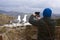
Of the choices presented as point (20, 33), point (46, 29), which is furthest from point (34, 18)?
point (20, 33)

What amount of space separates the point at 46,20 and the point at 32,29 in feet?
4.82

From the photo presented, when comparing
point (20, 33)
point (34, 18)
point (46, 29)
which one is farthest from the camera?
point (20, 33)

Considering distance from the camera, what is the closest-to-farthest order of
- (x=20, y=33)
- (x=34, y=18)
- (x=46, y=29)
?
(x=46, y=29) < (x=34, y=18) < (x=20, y=33)

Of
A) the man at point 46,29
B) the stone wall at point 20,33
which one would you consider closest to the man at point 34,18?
the stone wall at point 20,33

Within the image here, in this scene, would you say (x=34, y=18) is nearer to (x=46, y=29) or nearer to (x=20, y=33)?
(x=46, y=29)

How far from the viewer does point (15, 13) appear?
38.8ft

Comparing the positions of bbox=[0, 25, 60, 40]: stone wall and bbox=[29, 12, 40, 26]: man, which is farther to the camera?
bbox=[0, 25, 60, 40]: stone wall

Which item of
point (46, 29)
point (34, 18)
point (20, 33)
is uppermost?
point (34, 18)

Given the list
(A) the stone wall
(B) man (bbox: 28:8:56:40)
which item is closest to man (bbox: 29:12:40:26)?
(A) the stone wall

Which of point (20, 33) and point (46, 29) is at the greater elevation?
point (46, 29)

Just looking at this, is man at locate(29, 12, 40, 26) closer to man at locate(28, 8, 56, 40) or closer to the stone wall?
the stone wall

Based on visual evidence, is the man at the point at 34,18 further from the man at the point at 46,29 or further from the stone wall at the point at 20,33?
the man at the point at 46,29

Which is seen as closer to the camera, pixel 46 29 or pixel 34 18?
pixel 46 29

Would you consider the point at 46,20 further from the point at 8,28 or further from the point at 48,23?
the point at 8,28
